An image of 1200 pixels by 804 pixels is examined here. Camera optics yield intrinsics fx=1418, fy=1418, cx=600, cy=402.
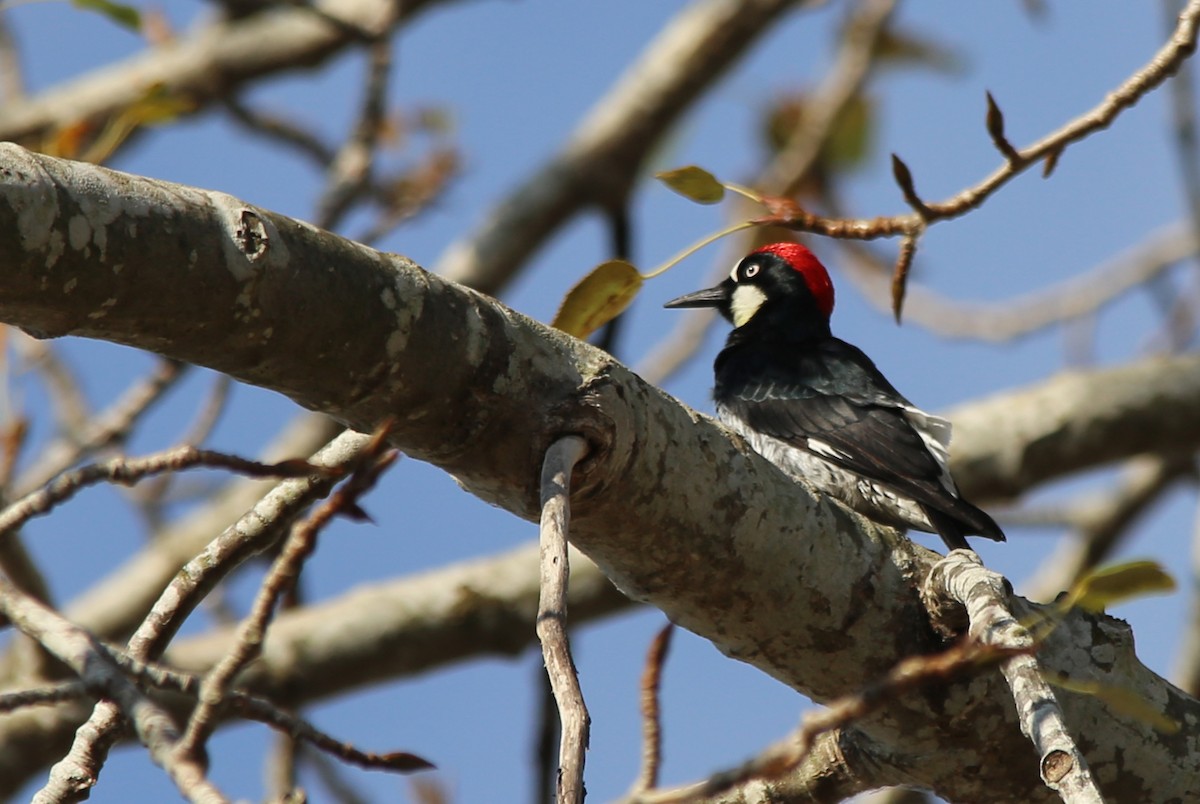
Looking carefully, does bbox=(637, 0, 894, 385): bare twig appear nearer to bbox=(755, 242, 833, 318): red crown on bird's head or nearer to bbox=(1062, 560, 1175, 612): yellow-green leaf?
bbox=(755, 242, 833, 318): red crown on bird's head

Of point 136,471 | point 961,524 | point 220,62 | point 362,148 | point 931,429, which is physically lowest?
point 136,471

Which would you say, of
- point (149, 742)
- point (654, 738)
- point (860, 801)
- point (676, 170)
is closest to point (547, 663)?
point (149, 742)

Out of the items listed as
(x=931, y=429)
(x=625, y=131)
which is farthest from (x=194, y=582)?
(x=625, y=131)

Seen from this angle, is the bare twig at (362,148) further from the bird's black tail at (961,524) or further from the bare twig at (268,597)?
the bare twig at (268,597)

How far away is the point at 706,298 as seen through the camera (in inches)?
200

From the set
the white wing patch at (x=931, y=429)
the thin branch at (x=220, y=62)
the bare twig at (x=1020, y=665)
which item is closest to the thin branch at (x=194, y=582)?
the bare twig at (x=1020, y=665)

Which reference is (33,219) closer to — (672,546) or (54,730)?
(672,546)

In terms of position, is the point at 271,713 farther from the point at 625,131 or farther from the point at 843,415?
the point at 625,131

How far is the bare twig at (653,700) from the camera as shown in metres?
2.23

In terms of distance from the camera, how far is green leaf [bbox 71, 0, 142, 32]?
293cm

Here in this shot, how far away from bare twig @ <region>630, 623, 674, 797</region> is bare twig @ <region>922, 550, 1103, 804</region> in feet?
1.61

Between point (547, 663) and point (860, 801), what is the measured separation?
3622 millimetres

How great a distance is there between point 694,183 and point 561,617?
1.16 meters

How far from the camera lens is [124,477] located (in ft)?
5.10
